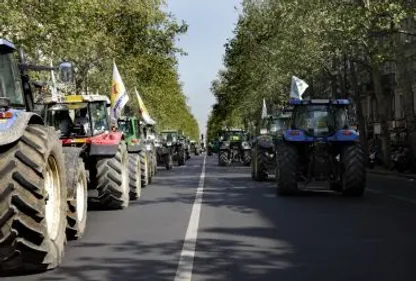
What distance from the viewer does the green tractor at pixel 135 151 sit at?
52.5 ft

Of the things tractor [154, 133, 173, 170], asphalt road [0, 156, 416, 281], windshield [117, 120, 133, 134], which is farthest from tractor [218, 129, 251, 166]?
asphalt road [0, 156, 416, 281]

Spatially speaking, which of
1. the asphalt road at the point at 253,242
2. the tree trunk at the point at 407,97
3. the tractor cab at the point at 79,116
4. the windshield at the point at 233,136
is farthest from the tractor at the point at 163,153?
the tractor cab at the point at 79,116

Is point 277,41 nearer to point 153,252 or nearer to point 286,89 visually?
point 286,89

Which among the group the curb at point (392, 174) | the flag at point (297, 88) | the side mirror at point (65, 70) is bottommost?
the curb at point (392, 174)

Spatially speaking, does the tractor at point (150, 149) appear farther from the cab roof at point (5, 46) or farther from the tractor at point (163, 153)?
Answer: the cab roof at point (5, 46)

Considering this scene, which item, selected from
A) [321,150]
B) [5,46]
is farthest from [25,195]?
[321,150]

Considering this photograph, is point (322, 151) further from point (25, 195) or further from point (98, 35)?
point (98, 35)

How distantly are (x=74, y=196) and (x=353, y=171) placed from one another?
781 centimetres

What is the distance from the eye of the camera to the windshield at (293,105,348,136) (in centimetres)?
1695

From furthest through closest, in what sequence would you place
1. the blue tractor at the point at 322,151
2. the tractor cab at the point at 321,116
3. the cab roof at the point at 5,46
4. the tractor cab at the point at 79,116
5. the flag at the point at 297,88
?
1. the flag at the point at 297,88
2. the tractor cab at the point at 321,116
3. the blue tractor at the point at 322,151
4. the tractor cab at the point at 79,116
5. the cab roof at the point at 5,46

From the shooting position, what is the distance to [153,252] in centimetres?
844

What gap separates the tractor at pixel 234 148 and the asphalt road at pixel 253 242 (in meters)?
22.8

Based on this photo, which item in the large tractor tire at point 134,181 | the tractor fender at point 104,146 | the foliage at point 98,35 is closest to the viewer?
the tractor fender at point 104,146

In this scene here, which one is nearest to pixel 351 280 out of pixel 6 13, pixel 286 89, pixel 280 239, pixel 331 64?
pixel 280 239
